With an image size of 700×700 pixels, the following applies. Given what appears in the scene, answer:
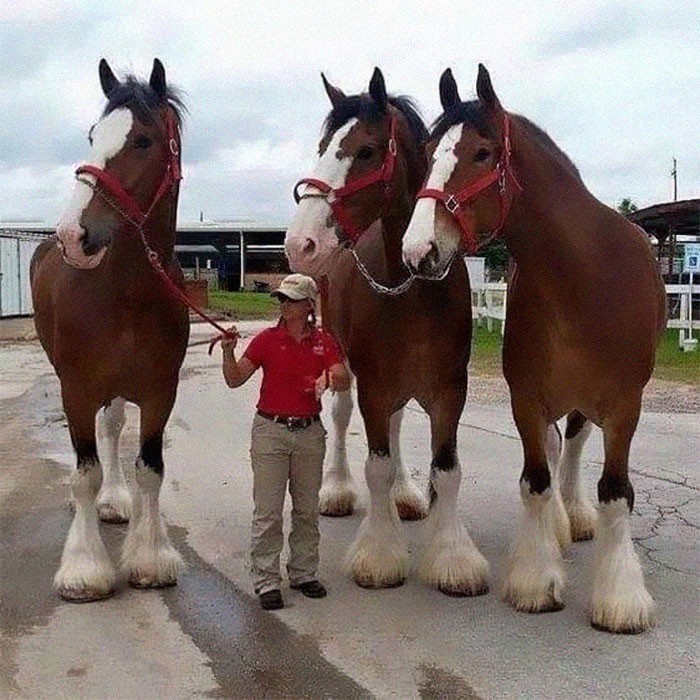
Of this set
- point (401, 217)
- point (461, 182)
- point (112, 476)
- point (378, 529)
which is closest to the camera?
point (461, 182)

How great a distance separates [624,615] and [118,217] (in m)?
2.75

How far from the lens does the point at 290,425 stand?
4211mm

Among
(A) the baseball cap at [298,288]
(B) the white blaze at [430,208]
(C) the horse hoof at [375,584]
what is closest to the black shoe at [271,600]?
(C) the horse hoof at [375,584]

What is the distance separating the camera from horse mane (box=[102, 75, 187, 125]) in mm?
4090

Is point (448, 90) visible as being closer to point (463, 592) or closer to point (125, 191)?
point (125, 191)

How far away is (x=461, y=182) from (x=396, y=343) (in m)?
1.02

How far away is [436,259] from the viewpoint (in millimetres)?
3471

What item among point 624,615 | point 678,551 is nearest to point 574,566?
point 678,551

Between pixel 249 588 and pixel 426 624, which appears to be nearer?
pixel 426 624

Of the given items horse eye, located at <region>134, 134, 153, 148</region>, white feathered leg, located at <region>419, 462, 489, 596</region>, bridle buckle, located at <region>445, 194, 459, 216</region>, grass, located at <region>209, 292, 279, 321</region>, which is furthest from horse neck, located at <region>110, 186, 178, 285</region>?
grass, located at <region>209, 292, 279, 321</region>

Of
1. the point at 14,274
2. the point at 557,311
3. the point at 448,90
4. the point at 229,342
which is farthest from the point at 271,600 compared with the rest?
the point at 14,274

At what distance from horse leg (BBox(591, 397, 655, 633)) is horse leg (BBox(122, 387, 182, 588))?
202cm

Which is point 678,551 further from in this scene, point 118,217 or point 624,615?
point 118,217

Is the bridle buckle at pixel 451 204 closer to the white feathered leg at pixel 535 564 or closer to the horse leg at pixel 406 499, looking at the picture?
the white feathered leg at pixel 535 564
